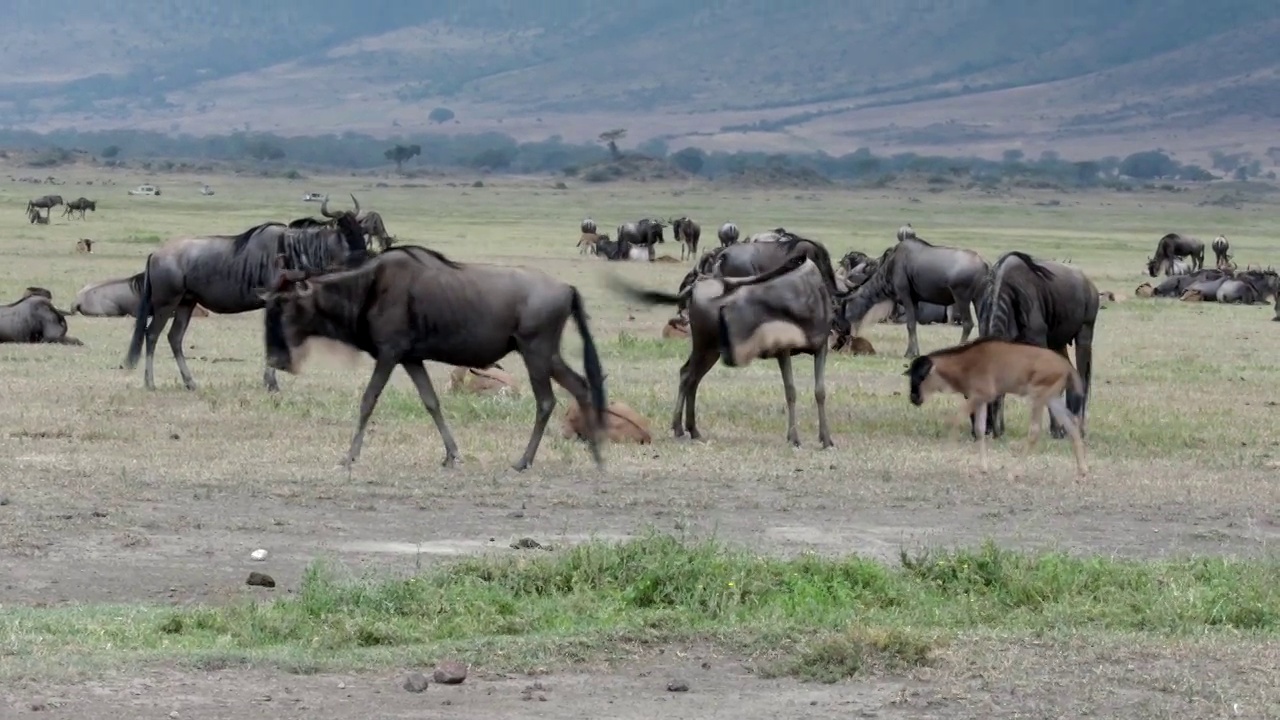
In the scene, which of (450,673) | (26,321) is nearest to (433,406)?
(450,673)

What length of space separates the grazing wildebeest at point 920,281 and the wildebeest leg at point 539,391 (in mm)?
9087

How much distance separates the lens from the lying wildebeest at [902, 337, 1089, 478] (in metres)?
13.3

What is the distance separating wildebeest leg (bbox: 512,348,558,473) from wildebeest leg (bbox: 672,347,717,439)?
196 cm

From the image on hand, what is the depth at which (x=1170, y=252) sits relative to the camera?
4262 cm

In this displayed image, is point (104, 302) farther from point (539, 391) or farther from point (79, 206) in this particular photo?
point (79, 206)

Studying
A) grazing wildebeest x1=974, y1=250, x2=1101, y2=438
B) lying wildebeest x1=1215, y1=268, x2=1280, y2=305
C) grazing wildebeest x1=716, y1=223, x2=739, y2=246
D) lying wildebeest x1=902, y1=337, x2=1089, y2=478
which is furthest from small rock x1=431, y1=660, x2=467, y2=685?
grazing wildebeest x1=716, y1=223, x2=739, y2=246

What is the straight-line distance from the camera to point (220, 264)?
17.3 meters

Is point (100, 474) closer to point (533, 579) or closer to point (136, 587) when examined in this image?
point (136, 587)

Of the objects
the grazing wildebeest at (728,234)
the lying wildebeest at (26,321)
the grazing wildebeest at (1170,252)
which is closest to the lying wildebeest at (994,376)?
the lying wildebeest at (26,321)

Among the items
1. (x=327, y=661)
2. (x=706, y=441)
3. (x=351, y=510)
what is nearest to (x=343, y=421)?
(x=706, y=441)

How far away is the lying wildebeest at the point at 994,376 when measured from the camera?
13.3m

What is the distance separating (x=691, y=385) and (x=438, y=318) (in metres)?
2.56

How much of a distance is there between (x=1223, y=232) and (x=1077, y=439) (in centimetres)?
5981

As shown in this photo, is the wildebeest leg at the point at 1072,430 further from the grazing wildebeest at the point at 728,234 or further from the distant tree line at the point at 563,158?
the distant tree line at the point at 563,158
